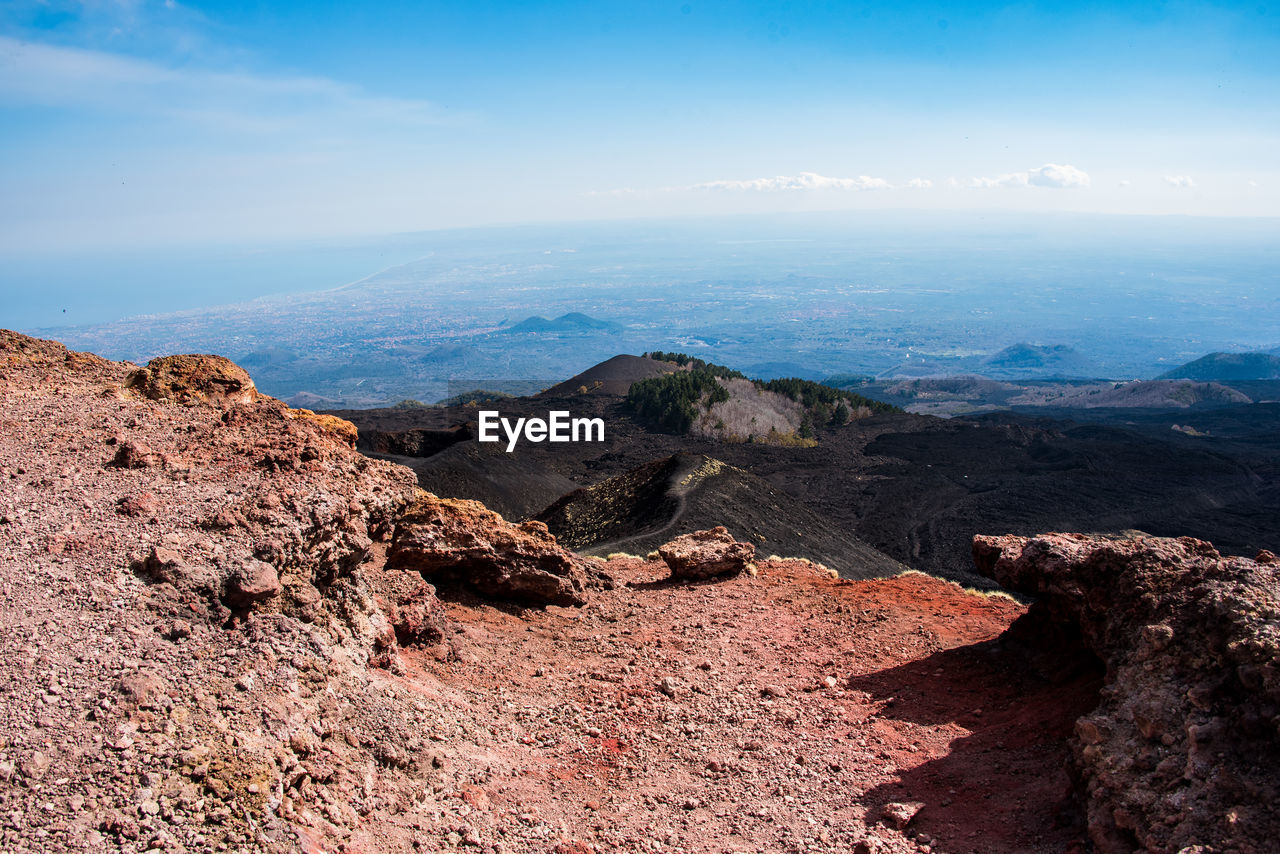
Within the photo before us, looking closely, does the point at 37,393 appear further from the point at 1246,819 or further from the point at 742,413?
the point at 742,413

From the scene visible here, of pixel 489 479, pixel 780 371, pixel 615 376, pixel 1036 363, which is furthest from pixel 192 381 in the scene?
pixel 1036 363

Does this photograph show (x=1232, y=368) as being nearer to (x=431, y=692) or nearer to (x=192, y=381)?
(x=431, y=692)

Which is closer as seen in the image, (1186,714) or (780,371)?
(1186,714)

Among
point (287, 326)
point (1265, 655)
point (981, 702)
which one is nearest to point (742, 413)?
point (981, 702)

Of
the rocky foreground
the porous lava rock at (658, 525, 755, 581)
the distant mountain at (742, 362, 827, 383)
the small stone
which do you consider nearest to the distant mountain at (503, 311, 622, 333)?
the distant mountain at (742, 362, 827, 383)

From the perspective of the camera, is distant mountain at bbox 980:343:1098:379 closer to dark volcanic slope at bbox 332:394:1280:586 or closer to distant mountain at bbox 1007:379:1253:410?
distant mountain at bbox 1007:379:1253:410

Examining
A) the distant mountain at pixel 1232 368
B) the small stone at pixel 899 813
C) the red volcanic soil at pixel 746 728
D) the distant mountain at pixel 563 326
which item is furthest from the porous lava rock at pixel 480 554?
the distant mountain at pixel 563 326

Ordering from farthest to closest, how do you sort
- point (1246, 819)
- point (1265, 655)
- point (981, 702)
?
point (981, 702), point (1265, 655), point (1246, 819)
